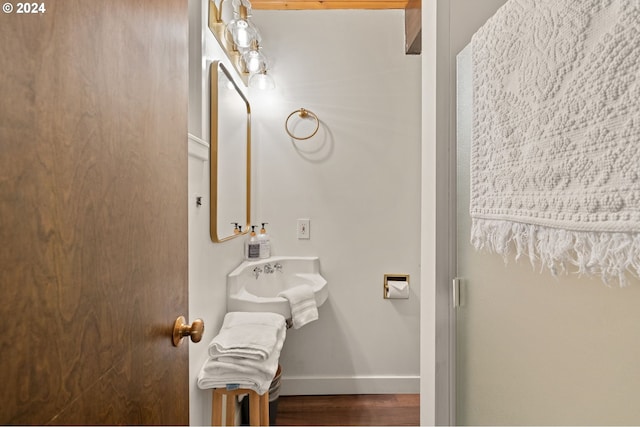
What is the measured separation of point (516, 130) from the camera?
61 centimetres

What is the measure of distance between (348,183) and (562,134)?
1713 millimetres

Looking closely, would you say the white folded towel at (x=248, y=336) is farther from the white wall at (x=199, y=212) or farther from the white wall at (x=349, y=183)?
the white wall at (x=349, y=183)

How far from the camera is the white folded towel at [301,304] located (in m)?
1.71

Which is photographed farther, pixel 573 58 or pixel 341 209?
pixel 341 209

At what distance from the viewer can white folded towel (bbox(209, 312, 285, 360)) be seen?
1.30 m

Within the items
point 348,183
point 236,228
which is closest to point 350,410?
point 236,228

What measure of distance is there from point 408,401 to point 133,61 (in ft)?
7.39

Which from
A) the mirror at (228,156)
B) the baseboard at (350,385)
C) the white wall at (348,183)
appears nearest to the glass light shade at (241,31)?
the mirror at (228,156)

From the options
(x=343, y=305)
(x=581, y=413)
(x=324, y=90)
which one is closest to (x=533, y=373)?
(x=581, y=413)

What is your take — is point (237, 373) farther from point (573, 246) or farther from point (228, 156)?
point (573, 246)

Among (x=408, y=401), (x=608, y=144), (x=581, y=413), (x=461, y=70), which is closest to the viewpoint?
(x=608, y=144)

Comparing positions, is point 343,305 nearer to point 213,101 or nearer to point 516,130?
point 213,101

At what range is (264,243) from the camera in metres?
2.11

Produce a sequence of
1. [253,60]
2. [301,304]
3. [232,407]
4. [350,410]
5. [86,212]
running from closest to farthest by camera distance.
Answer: [86,212] < [232,407] < [301,304] < [253,60] < [350,410]
